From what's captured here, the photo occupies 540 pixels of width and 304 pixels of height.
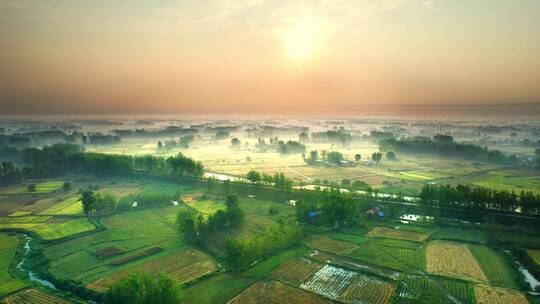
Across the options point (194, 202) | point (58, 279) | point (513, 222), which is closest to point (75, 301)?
point (58, 279)

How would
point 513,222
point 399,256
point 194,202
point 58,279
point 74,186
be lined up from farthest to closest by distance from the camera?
point 74,186, point 194,202, point 513,222, point 399,256, point 58,279

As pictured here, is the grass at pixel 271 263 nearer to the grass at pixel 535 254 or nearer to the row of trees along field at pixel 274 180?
the grass at pixel 535 254

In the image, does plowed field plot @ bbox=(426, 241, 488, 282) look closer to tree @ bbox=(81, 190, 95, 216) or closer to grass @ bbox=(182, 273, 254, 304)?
grass @ bbox=(182, 273, 254, 304)

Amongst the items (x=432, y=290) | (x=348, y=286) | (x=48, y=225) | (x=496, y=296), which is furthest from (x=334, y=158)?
(x=48, y=225)

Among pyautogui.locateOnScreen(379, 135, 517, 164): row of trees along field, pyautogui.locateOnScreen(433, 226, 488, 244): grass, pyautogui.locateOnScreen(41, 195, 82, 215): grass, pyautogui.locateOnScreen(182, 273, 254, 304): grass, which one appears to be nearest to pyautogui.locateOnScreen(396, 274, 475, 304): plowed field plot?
pyautogui.locateOnScreen(433, 226, 488, 244): grass

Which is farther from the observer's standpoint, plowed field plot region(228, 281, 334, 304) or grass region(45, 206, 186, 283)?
grass region(45, 206, 186, 283)

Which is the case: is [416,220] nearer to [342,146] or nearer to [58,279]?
[58,279]

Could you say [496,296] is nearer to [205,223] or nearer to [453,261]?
[453,261]
